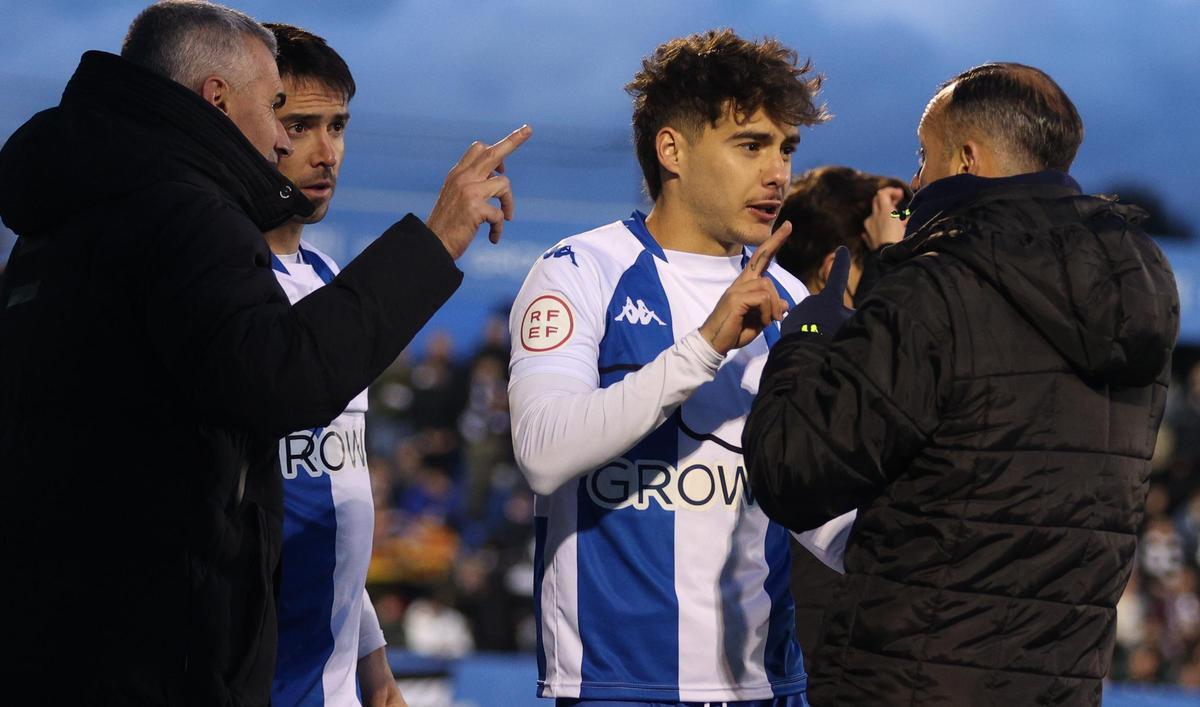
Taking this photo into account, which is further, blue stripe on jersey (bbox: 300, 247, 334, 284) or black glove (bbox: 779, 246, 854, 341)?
blue stripe on jersey (bbox: 300, 247, 334, 284)

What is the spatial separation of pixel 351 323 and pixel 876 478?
842 millimetres

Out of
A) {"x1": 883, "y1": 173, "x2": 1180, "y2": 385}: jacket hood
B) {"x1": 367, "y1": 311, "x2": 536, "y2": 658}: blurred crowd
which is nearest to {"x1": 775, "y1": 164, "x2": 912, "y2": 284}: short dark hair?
{"x1": 883, "y1": 173, "x2": 1180, "y2": 385}: jacket hood

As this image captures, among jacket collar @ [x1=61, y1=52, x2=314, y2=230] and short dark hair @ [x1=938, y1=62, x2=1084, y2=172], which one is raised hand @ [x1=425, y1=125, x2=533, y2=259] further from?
short dark hair @ [x1=938, y1=62, x2=1084, y2=172]

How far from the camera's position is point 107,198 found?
2.04 meters

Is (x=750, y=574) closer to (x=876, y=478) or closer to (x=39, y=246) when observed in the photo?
(x=876, y=478)

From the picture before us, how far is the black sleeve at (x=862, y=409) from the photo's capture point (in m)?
2.15

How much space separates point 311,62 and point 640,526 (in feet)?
4.67

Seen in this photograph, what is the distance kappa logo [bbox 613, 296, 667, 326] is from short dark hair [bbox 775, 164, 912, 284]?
1.06m

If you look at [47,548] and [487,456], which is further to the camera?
[487,456]

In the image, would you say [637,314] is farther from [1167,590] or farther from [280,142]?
[1167,590]

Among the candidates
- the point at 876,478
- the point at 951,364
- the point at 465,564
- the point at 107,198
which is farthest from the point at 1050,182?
the point at 465,564

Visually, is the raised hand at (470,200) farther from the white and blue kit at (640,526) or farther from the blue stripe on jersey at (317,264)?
the blue stripe on jersey at (317,264)

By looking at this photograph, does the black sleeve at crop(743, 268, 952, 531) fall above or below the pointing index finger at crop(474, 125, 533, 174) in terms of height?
below

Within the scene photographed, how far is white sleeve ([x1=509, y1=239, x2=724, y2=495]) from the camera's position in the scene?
2.57 metres
